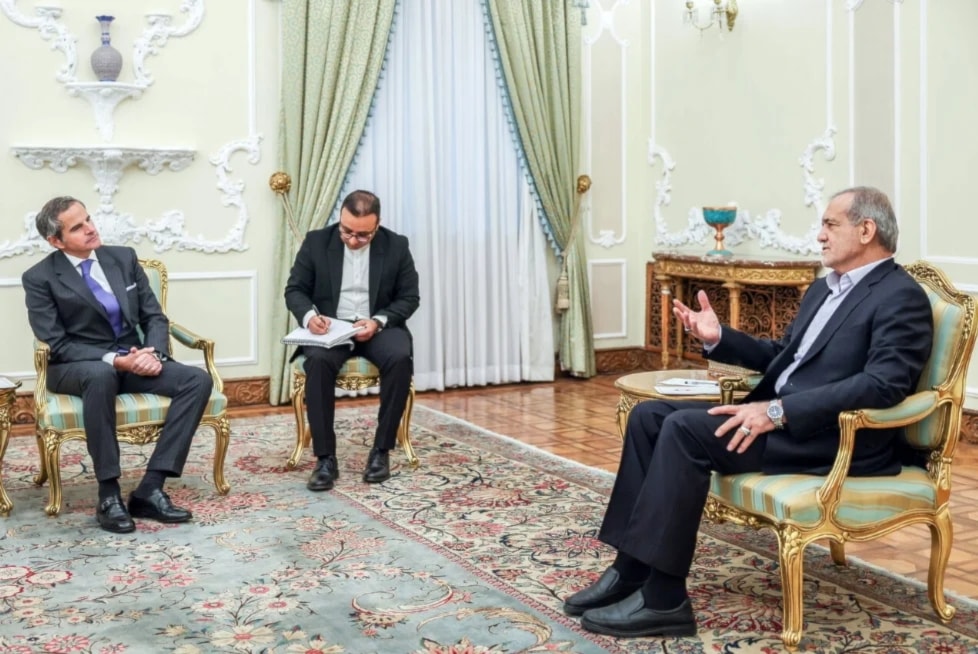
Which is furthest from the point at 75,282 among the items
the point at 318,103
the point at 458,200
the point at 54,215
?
the point at 458,200

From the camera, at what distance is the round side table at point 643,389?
3689mm

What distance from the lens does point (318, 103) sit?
20.8 feet

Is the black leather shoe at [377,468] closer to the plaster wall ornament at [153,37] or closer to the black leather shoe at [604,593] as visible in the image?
the black leather shoe at [604,593]

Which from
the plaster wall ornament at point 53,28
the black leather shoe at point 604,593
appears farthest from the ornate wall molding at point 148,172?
the black leather shoe at point 604,593

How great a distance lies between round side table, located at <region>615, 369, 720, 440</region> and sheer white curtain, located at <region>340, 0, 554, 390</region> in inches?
112

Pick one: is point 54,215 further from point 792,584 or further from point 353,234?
point 792,584

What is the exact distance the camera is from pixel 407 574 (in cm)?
348

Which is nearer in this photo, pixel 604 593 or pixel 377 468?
pixel 604 593

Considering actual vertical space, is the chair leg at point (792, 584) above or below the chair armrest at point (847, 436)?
below

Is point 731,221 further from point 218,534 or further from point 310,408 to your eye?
point 218,534

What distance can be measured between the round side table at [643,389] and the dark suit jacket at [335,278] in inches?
52.2

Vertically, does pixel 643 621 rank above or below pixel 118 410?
below

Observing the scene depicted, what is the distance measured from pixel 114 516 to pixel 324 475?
88cm

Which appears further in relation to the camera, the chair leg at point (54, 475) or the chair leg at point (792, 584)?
the chair leg at point (54, 475)
